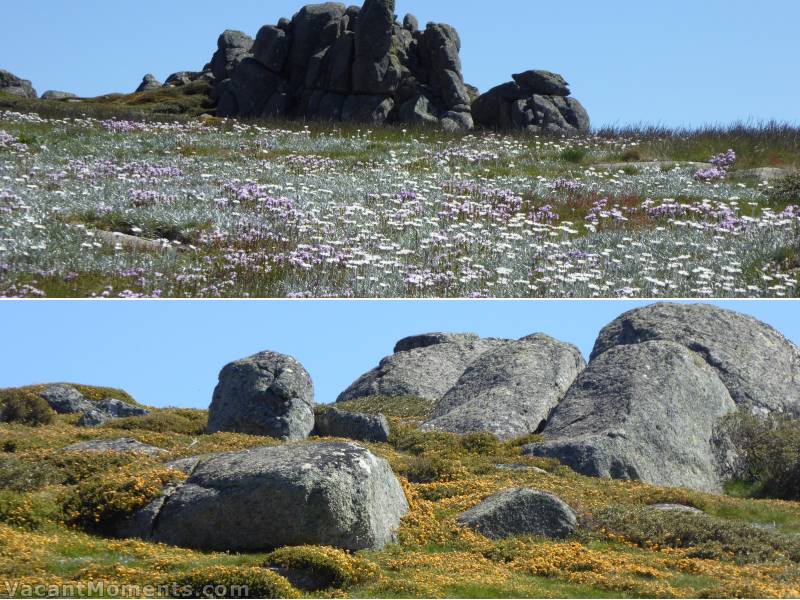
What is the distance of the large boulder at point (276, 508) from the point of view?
55.7ft

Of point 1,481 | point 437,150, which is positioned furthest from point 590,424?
point 437,150

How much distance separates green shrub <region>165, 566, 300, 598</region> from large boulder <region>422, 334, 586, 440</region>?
16055 millimetres

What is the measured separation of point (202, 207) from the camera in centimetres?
2534

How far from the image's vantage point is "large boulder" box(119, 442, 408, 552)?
55.7 ft

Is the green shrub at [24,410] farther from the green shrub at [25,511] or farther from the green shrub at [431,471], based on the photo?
the green shrub at [431,471]

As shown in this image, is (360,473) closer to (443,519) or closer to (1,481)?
(443,519)

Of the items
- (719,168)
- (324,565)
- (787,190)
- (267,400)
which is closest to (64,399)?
(267,400)

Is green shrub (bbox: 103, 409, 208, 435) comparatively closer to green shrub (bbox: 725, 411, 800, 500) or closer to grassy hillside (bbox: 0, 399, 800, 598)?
grassy hillside (bbox: 0, 399, 800, 598)

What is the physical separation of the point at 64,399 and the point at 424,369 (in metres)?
15.3

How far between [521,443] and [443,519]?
875 cm

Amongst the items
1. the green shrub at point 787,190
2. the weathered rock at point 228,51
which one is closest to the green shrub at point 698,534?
the green shrub at point 787,190

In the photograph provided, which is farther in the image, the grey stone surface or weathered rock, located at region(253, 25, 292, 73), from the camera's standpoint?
weathered rock, located at region(253, 25, 292, 73)

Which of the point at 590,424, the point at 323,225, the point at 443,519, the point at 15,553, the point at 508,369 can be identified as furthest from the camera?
the point at 508,369

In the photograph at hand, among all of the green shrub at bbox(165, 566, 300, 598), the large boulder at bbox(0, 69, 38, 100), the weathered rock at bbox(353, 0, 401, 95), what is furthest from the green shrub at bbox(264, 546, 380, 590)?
the large boulder at bbox(0, 69, 38, 100)
